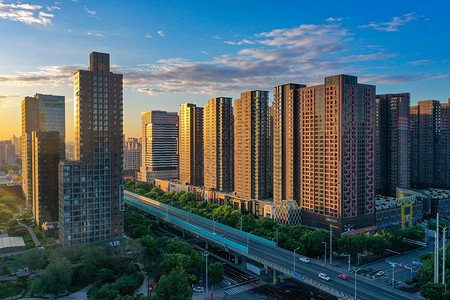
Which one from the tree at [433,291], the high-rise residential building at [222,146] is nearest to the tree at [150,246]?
the tree at [433,291]

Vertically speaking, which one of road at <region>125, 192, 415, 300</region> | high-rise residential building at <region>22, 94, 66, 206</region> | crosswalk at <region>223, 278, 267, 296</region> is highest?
high-rise residential building at <region>22, 94, 66, 206</region>

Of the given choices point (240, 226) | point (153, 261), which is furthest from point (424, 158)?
point (153, 261)

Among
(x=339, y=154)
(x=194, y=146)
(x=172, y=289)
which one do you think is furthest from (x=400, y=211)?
(x=194, y=146)

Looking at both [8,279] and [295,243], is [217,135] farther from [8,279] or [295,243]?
[8,279]

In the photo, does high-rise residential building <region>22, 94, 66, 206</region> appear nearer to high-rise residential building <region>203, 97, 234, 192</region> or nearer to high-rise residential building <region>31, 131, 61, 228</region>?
high-rise residential building <region>31, 131, 61, 228</region>

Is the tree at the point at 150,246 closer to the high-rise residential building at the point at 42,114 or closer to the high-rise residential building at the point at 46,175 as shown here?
the high-rise residential building at the point at 46,175

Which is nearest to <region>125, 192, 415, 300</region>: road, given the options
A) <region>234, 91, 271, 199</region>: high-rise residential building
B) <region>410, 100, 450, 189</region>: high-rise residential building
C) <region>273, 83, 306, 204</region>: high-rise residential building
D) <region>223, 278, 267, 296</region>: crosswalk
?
<region>223, 278, 267, 296</region>: crosswalk
